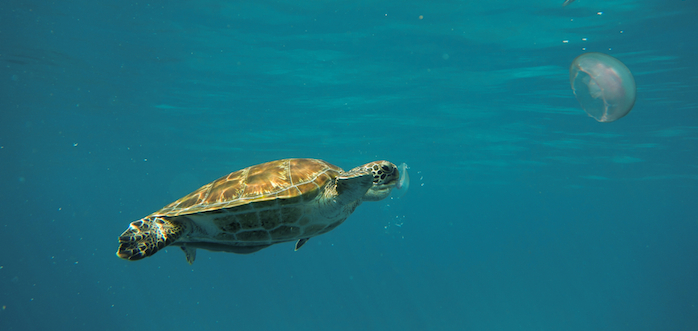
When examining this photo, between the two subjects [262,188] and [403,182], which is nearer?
[262,188]

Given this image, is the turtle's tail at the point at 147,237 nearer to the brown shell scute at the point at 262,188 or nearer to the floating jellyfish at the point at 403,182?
the brown shell scute at the point at 262,188

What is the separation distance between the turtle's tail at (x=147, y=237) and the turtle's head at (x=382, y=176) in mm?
2539

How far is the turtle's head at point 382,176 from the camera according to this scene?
4.75 metres

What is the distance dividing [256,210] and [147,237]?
117 cm

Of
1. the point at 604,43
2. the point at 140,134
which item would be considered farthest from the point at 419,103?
the point at 140,134

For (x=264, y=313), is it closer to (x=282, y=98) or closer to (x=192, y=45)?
(x=282, y=98)

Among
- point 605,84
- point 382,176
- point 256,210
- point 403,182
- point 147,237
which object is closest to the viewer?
point 147,237

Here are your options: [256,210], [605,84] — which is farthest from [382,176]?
[605,84]

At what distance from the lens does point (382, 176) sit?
4.88m

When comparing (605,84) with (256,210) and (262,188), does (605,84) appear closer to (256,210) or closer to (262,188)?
(262,188)

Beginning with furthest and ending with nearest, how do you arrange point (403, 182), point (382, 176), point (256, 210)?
1. point (403, 182)
2. point (382, 176)
3. point (256, 210)

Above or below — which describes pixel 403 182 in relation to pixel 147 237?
above

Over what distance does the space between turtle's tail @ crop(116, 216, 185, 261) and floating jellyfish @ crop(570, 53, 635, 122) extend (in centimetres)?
665

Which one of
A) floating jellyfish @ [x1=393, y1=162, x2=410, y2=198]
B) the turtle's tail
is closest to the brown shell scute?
the turtle's tail
